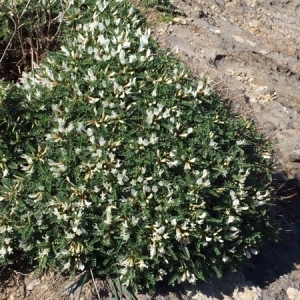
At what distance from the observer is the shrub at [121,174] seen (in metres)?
3.46

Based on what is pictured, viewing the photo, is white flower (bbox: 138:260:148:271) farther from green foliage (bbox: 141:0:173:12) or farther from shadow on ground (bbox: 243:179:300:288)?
green foliage (bbox: 141:0:173:12)

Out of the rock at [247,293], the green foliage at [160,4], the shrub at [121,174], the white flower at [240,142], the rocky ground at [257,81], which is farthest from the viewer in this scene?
the green foliage at [160,4]

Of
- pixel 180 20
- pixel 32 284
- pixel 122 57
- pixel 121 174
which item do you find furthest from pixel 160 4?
pixel 32 284

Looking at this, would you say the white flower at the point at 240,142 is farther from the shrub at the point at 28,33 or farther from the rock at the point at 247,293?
the shrub at the point at 28,33

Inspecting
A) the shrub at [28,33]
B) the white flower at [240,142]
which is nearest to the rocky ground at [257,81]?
the white flower at [240,142]

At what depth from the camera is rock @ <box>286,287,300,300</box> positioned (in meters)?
4.43

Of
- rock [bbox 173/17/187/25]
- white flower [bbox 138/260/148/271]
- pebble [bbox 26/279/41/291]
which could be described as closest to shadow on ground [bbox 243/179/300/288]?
white flower [bbox 138/260/148/271]

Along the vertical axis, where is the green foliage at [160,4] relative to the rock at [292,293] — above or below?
above

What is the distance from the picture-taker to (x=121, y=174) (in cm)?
346

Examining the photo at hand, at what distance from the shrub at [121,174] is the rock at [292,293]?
0.74 m

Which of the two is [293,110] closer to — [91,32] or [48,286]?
[91,32]

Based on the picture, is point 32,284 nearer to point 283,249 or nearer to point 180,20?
point 283,249

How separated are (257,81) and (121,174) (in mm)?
2769

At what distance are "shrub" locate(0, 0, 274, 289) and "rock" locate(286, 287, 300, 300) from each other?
0.74 m
